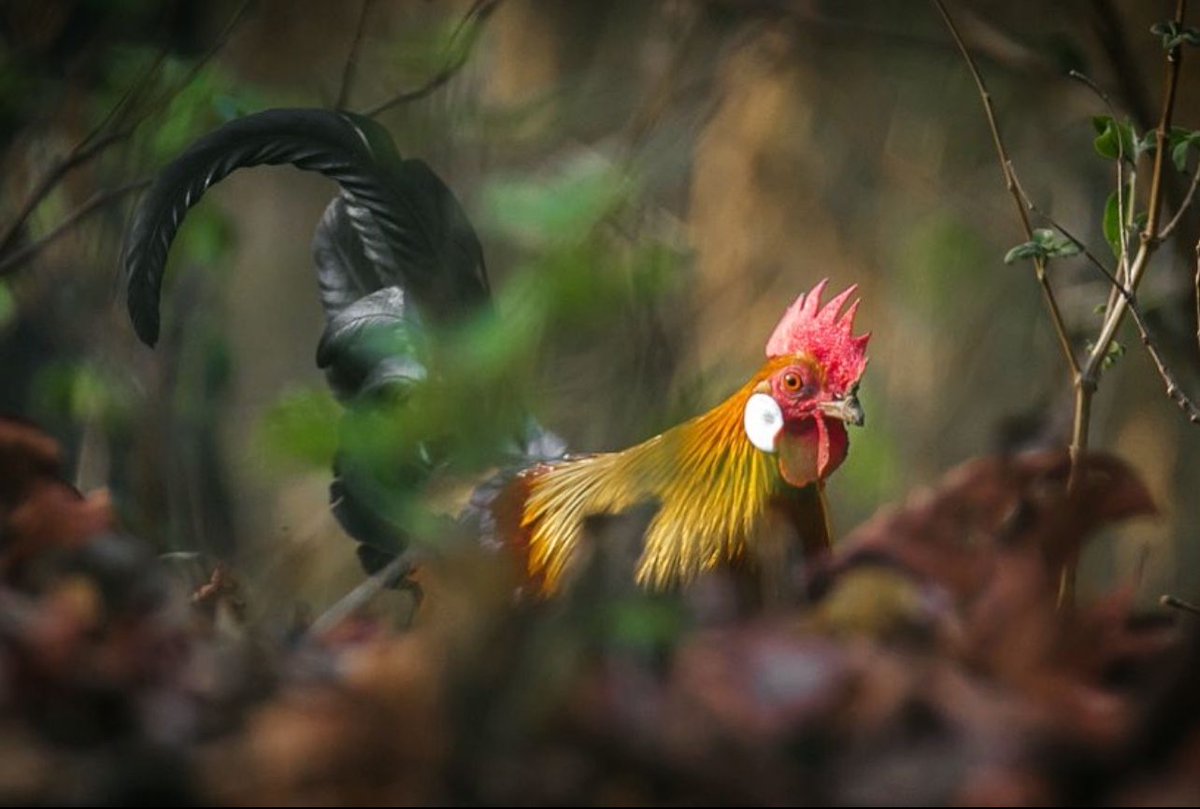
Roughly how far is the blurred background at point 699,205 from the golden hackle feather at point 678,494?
11 cm

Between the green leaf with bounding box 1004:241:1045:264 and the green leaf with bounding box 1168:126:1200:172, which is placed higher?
the green leaf with bounding box 1168:126:1200:172

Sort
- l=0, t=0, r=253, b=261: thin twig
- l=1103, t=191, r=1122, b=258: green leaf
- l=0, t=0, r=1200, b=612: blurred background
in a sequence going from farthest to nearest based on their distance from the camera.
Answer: l=0, t=0, r=1200, b=612: blurred background < l=0, t=0, r=253, b=261: thin twig < l=1103, t=191, r=1122, b=258: green leaf

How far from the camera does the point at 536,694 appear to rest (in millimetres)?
387

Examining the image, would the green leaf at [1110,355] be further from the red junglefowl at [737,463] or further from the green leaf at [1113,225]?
the red junglefowl at [737,463]

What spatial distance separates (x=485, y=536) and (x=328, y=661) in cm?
113

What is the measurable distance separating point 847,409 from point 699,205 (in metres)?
1.73

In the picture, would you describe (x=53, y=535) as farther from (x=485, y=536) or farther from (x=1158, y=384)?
(x=1158, y=384)

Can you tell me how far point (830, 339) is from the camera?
1.61 m

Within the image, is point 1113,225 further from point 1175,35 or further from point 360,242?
point 360,242

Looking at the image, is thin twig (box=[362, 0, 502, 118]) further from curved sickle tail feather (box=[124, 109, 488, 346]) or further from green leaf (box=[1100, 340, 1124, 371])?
green leaf (box=[1100, 340, 1124, 371])

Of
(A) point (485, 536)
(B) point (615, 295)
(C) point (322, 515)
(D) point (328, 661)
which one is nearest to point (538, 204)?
(B) point (615, 295)

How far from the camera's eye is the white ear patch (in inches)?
62.5

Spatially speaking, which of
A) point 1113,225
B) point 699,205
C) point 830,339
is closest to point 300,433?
point 1113,225

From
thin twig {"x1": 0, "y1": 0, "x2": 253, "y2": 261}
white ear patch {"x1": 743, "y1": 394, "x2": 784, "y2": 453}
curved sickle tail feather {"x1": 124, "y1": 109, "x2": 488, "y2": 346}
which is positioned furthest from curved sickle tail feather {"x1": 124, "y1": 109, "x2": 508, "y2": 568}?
white ear patch {"x1": 743, "y1": 394, "x2": 784, "y2": 453}
